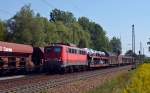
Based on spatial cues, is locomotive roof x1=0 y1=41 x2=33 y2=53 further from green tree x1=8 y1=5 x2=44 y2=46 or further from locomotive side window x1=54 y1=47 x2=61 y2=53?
green tree x1=8 y1=5 x2=44 y2=46

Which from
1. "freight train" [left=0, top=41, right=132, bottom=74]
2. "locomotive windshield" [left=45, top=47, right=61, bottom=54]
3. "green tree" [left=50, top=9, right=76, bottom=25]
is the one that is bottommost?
"freight train" [left=0, top=41, right=132, bottom=74]

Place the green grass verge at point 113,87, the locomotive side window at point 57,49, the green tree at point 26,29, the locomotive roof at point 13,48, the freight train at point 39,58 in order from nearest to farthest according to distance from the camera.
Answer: the green grass verge at point 113,87 < the locomotive roof at point 13,48 < the freight train at point 39,58 < the locomotive side window at point 57,49 < the green tree at point 26,29

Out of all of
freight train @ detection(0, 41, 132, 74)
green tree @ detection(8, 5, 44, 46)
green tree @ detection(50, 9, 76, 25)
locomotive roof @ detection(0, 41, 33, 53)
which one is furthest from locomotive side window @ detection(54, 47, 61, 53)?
green tree @ detection(50, 9, 76, 25)

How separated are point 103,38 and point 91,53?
119436mm

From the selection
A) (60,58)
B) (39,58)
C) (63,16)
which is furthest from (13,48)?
(63,16)

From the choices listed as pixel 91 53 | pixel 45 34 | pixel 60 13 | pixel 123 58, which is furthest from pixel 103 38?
pixel 91 53

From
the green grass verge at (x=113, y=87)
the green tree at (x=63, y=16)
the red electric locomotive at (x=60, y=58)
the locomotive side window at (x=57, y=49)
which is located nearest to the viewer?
the green grass verge at (x=113, y=87)

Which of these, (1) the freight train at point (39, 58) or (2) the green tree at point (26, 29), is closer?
(1) the freight train at point (39, 58)

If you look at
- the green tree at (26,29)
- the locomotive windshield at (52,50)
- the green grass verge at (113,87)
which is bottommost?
the green grass verge at (113,87)

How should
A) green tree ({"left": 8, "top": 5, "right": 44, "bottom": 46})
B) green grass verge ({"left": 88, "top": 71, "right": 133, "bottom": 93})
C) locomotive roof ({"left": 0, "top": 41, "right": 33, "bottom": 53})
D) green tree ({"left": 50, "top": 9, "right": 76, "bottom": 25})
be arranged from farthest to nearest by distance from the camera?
green tree ({"left": 50, "top": 9, "right": 76, "bottom": 25}) < green tree ({"left": 8, "top": 5, "right": 44, "bottom": 46}) < locomotive roof ({"left": 0, "top": 41, "right": 33, "bottom": 53}) < green grass verge ({"left": 88, "top": 71, "right": 133, "bottom": 93})

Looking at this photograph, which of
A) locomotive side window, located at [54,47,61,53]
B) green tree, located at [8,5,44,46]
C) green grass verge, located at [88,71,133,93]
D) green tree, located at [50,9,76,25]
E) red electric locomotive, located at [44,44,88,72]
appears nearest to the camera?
green grass verge, located at [88,71,133,93]

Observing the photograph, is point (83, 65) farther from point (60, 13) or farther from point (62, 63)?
point (60, 13)

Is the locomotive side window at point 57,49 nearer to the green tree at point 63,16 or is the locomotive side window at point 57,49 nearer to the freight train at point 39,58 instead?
the freight train at point 39,58

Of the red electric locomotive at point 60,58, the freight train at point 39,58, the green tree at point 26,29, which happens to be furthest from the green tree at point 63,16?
the red electric locomotive at point 60,58
